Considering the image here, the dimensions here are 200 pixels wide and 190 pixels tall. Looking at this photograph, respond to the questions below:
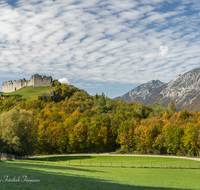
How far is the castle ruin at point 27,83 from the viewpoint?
5231 inches

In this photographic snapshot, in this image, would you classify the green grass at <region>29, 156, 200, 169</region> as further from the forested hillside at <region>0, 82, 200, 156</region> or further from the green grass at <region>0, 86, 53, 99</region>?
the green grass at <region>0, 86, 53, 99</region>

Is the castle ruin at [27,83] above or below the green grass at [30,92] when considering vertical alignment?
above

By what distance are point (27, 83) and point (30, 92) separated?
14.2 meters

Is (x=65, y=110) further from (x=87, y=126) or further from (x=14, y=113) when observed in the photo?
(x=14, y=113)

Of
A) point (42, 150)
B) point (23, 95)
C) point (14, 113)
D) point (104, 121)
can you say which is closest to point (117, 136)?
point (104, 121)

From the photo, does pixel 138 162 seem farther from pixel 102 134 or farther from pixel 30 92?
pixel 30 92

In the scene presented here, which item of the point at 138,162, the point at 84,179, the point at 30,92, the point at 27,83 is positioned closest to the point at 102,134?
the point at 138,162

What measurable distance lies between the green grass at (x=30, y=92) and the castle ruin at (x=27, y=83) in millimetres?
3344

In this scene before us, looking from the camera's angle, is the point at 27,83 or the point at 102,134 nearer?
the point at 102,134

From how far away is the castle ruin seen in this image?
13288cm

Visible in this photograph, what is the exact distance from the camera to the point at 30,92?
126 metres

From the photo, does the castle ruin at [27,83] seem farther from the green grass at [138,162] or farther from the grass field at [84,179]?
the grass field at [84,179]

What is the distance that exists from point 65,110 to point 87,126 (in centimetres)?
3186

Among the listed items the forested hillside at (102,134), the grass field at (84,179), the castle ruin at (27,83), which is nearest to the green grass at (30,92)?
the castle ruin at (27,83)
